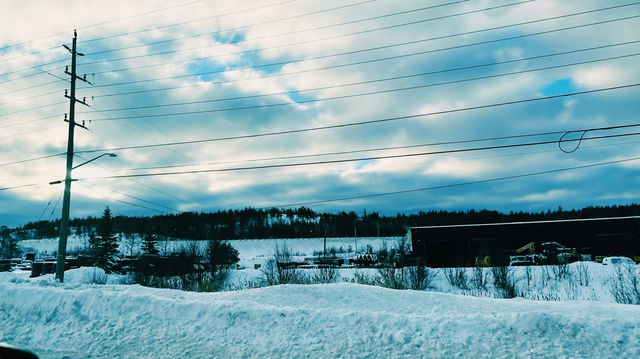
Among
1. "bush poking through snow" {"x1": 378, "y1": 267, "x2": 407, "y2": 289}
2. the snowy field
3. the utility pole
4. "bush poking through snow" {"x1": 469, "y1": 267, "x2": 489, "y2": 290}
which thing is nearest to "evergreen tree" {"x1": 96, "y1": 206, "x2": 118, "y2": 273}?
the utility pole

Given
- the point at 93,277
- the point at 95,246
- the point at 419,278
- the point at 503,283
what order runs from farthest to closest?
the point at 95,246 → the point at 93,277 → the point at 419,278 → the point at 503,283

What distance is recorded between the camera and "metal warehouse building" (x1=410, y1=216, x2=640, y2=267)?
51.9 metres

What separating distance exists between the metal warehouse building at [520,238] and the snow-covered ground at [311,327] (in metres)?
42.9

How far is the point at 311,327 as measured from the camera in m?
8.97

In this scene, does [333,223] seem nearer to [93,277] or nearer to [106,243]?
[106,243]

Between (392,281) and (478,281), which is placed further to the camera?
(478,281)

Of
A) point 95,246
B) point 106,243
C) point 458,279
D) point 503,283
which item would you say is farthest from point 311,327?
point 95,246

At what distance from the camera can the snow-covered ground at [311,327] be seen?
7684mm

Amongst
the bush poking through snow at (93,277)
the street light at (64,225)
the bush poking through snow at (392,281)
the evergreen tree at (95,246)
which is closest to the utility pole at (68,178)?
the street light at (64,225)

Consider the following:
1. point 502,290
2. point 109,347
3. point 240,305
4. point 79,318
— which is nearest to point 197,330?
point 240,305

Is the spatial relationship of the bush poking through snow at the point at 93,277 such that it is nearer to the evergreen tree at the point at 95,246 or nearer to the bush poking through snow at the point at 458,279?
the bush poking through snow at the point at 458,279

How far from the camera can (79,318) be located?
10.8 m

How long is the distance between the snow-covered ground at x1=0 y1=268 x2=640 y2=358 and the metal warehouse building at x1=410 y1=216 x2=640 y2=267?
42.9 meters

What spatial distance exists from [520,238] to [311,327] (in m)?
53.1
